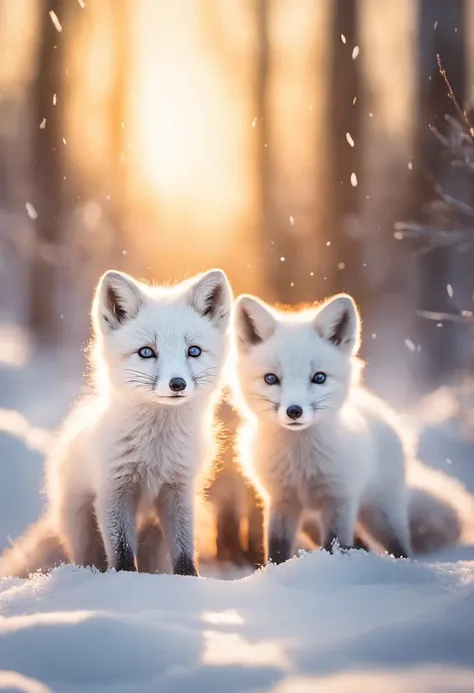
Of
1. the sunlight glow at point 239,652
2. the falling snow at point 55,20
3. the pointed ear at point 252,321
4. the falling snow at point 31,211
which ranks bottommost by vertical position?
the sunlight glow at point 239,652

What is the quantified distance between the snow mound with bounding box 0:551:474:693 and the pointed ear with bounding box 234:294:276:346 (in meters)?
0.93

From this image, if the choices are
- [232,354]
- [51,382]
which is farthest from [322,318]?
[51,382]

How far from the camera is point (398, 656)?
180 cm

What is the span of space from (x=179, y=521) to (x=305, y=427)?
23.2 inches

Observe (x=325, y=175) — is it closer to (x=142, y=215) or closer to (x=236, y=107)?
(x=236, y=107)

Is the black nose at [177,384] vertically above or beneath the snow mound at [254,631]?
above

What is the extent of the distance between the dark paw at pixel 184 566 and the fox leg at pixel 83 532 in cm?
39

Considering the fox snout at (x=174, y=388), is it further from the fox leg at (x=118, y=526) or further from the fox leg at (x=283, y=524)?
the fox leg at (x=283, y=524)

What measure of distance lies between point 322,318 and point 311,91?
5.39 m

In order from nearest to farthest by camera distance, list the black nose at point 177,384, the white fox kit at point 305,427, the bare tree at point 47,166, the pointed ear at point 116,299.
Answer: the black nose at point 177,384 → the pointed ear at point 116,299 → the white fox kit at point 305,427 → the bare tree at point 47,166

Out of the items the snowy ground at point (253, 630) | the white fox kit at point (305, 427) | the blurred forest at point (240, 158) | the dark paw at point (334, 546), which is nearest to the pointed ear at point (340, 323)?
the white fox kit at point (305, 427)

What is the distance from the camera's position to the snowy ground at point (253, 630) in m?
1.74

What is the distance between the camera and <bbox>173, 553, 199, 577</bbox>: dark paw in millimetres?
2793

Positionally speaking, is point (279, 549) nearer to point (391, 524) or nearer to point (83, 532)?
point (391, 524)
